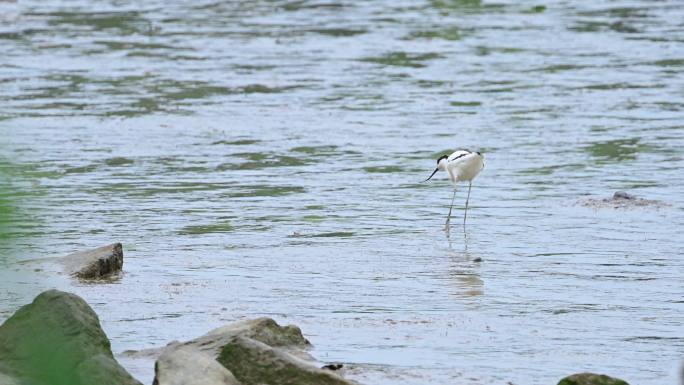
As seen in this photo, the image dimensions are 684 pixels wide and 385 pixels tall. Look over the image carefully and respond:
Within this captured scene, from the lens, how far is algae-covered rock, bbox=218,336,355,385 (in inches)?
248

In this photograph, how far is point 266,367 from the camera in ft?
21.0

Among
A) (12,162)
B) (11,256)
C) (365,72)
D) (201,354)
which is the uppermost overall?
(12,162)

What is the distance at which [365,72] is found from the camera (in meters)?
22.4

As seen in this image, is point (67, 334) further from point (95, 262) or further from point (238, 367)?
point (95, 262)

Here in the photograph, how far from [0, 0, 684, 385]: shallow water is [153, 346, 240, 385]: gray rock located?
27.1 inches

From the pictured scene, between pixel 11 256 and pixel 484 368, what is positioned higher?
pixel 11 256

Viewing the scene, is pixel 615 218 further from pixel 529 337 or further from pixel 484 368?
pixel 484 368

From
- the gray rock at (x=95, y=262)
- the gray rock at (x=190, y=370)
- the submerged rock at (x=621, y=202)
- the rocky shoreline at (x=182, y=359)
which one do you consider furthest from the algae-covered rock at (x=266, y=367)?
the submerged rock at (x=621, y=202)

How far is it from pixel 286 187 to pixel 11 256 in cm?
1162

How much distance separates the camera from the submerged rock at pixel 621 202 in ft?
41.7

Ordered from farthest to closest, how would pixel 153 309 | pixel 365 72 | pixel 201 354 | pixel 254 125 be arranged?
pixel 365 72, pixel 254 125, pixel 153 309, pixel 201 354

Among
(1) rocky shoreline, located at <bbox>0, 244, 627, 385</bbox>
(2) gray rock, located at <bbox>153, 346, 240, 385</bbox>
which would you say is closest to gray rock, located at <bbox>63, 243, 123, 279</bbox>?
(1) rocky shoreline, located at <bbox>0, 244, 627, 385</bbox>

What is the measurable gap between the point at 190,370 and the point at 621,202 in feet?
24.0

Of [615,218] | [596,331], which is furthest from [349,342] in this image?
[615,218]
